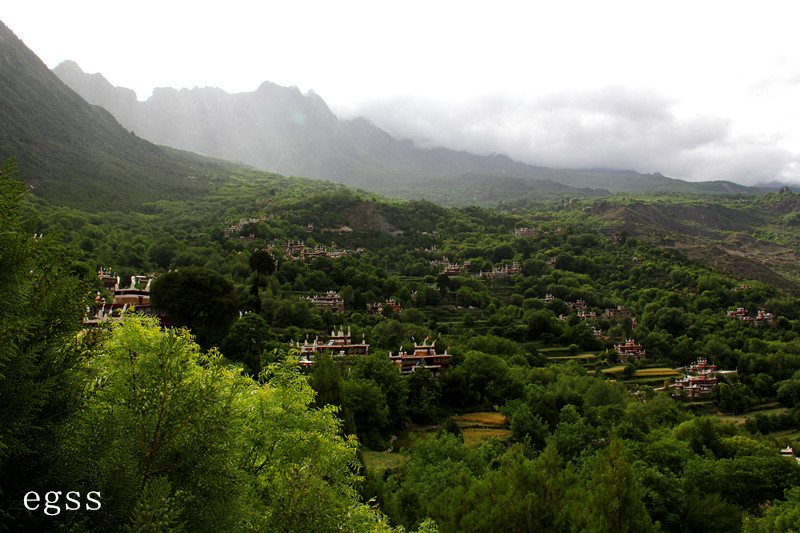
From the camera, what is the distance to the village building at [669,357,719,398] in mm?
45375

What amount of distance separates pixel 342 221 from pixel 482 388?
6590 cm

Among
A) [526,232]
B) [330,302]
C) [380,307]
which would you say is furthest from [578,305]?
[330,302]

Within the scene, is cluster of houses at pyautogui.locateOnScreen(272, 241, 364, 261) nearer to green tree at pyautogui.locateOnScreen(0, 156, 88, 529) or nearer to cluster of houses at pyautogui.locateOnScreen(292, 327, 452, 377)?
cluster of houses at pyautogui.locateOnScreen(292, 327, 452, 377)

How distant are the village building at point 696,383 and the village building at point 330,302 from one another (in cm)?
3294

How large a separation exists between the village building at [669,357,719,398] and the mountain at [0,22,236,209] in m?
84.7

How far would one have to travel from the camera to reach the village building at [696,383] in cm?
4538

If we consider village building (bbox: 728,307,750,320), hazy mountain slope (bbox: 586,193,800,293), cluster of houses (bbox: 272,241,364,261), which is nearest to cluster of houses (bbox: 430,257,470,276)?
cluster of houses (bbox: 272,241,364,261)

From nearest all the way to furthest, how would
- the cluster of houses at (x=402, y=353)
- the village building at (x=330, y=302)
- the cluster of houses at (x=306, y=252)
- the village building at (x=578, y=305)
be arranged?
1. the cluster of houses at (x=402, y=353)
2. the village building at (x=330, y=302)
3. the cluster of houses at (x=306, y=252)
4. the village building at (x=578, y=305)

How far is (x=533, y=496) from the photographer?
12.0 metres

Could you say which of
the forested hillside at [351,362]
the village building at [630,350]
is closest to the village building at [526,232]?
the forested hillside at [351,362]

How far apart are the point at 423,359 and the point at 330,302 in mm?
19325

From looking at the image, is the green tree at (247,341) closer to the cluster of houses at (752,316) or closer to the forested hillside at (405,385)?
the forested hillside at (405,385)

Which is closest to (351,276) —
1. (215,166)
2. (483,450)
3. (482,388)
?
(482,388)

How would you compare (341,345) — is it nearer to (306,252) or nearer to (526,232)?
(306,252)
